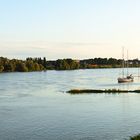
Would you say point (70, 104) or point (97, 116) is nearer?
point (97, 116)

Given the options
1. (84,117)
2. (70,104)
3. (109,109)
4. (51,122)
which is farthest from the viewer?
(70,104)

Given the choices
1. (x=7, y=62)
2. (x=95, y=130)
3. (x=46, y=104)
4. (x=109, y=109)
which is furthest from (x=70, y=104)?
(x=7, y=62)

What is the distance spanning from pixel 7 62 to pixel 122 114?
149 meters

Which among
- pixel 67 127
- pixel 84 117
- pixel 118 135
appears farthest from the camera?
pixel 84 117

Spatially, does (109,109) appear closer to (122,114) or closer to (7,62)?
(122,114)

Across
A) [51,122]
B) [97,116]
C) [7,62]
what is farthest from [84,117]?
[7,62]

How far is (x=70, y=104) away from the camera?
5419 cm

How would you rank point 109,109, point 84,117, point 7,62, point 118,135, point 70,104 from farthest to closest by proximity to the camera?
1. point 7,62
2. point 70,104
3. point 109,109
4. point 84,117
5. point 118,135

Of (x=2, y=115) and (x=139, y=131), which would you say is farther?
(x=2, y=115)

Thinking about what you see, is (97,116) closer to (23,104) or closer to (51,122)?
(51,122)

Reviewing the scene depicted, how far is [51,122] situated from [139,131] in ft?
30.7

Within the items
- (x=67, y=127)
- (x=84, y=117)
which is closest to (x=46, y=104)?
(x=84, y=117)

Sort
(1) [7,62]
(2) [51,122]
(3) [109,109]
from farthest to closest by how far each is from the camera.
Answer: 1. (1) [7,62]
2. (3) [109,109]
3. (2) [51,122]

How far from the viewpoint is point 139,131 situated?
3388cm
